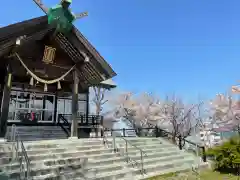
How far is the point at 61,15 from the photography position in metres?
10.6

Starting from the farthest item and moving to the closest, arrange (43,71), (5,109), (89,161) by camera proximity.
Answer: (43,71), (5,109), (89,161)

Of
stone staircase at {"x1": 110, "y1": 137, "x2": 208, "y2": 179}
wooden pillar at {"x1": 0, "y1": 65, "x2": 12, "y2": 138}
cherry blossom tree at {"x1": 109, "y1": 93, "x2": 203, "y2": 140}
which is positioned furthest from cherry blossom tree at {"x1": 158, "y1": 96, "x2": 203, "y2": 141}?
wooden pillar at {"x1": 0, "y1": 65, "x2": 12, "y2": 138}

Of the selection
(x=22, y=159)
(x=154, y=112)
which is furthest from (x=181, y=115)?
(x=22, y=159)

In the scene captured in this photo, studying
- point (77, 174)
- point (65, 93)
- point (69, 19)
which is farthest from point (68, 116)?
point (77, 174)

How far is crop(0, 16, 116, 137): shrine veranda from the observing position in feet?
32.0

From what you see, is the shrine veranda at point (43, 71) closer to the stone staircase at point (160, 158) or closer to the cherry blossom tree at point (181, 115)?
the stone staircase at point (160, 158)

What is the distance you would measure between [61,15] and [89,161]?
7.25m

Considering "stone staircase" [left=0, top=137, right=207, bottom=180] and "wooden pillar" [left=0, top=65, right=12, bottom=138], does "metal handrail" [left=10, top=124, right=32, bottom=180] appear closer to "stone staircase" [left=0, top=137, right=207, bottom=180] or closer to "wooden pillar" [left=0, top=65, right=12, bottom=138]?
"stone staircase" [left=0, top=137, right=207, bottom=180]

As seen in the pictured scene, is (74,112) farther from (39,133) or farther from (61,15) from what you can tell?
(61,15)

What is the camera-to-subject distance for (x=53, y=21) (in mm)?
10469

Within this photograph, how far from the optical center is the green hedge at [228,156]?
31.1 ft

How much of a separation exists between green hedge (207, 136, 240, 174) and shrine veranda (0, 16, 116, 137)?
7236 mm

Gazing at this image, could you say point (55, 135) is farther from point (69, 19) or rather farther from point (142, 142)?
point (69, 19)

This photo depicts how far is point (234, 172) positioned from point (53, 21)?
1117 centimetres
